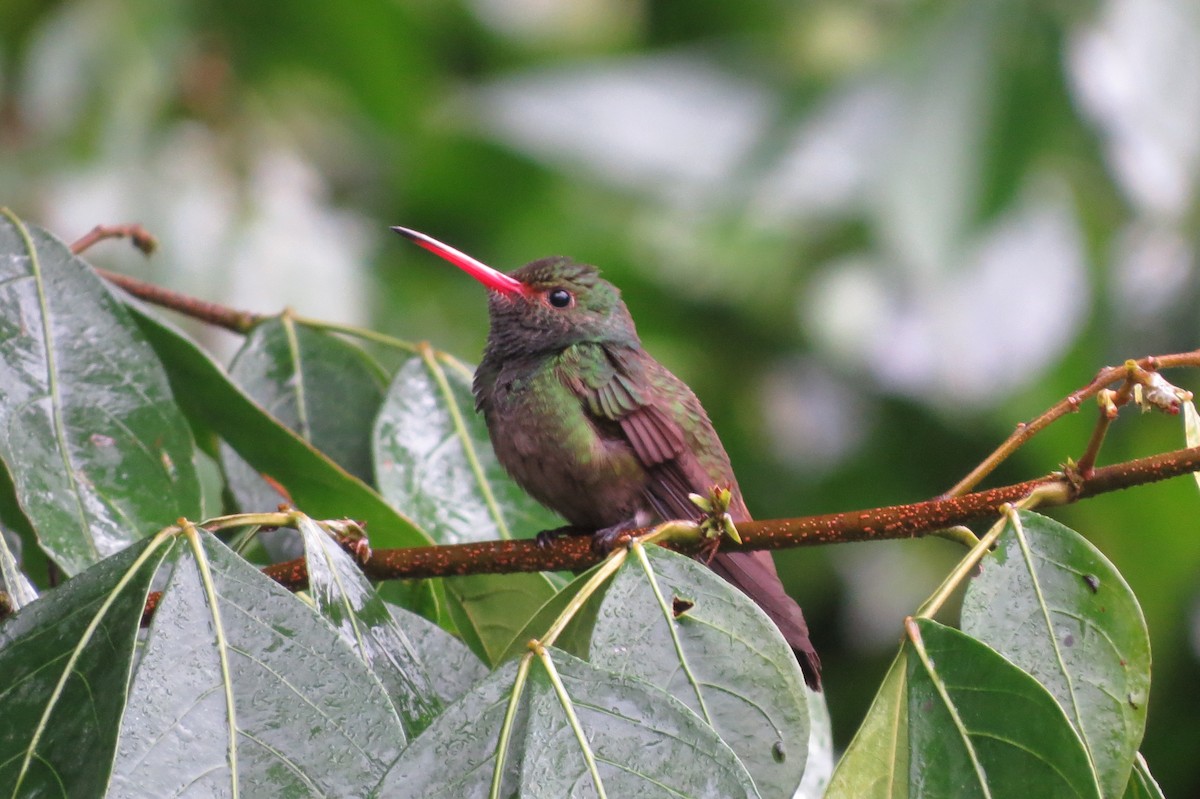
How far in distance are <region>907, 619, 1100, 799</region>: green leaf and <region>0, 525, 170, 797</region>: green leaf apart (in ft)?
3.38

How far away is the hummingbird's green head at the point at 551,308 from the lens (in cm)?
364

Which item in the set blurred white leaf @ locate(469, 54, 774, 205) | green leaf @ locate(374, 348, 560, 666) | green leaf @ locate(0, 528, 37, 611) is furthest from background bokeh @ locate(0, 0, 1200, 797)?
green leaf @ locate(0, 528, 37, 611)

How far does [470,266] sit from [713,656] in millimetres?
1644

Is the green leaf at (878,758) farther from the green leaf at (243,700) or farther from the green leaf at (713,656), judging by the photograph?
the green leaf at (243,700)

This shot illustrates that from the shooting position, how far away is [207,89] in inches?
243

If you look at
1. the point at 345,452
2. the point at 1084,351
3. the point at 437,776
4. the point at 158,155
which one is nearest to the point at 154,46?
the point at 158,155

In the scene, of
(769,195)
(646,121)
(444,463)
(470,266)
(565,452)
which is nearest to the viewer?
(444,463)

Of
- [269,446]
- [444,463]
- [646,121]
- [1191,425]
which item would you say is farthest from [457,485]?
[646,121]

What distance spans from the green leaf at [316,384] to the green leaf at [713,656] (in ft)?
3.78

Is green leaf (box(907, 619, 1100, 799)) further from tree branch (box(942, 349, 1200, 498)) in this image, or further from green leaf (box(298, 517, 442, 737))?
green leaf (box(298, 517, 442, 737))

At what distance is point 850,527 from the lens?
2.09 metres

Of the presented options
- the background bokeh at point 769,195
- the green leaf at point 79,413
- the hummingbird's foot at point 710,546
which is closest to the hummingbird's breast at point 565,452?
the green leaf at point 79,413

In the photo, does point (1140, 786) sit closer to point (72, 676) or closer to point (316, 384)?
point (72, 676)

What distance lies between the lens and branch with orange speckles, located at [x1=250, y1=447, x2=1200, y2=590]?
2.02 meters
